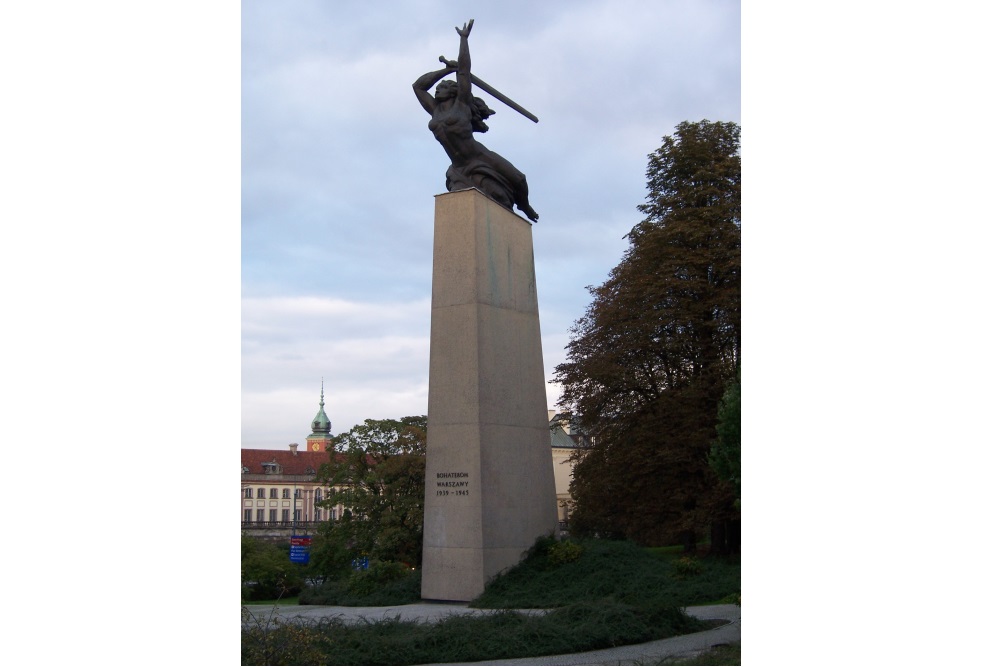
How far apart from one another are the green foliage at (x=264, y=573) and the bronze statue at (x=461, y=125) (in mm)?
10152

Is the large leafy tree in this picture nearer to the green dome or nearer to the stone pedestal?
the stone pedestal

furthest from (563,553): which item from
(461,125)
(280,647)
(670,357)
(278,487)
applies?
(278,487)

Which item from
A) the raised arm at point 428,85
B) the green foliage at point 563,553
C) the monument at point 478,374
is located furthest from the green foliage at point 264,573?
the raised arm at point 428,85

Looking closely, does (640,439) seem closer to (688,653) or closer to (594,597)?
(594,597)

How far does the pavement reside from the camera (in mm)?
11031

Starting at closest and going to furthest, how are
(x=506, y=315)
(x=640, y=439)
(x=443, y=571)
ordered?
(x=443, y=571), (x=506, y=315), (x=640, y=439)

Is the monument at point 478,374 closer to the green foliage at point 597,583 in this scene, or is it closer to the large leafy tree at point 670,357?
the green foliage at point 597,583

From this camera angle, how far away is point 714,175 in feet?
102

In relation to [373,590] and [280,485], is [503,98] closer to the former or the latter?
[373,590]

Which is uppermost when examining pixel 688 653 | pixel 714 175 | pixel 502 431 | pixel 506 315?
pixel 714 175

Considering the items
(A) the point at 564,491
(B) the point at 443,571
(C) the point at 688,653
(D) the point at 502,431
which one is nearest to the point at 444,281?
(D) the point at 502,431

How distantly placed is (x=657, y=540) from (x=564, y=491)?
170 ft

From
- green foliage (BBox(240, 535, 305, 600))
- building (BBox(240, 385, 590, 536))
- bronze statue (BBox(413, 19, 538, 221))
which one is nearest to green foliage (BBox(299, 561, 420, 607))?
green foliage (BBox(240, 535, 305, 600))

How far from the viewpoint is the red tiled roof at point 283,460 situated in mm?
98812
